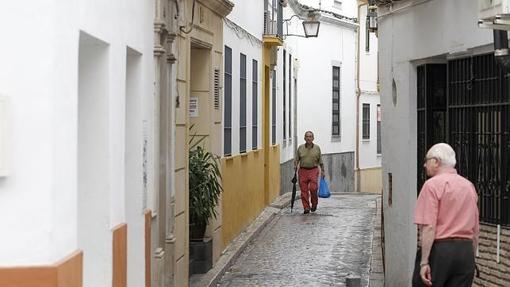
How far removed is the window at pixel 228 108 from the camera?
50.4ft

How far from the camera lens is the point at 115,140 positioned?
7379mm

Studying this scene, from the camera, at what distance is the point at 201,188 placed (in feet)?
42.2

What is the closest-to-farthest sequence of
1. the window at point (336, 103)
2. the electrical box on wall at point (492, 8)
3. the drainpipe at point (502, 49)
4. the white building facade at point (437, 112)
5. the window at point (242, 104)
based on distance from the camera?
the electrical box on wall at point (492, 8) → the drainpipe at point (502, 49) → the white building facade at point (437, 112) → the window at point (242, 104) → the window at point (336, 103)

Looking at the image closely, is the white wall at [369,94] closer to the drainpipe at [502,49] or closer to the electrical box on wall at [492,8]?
the drainpipe at [502,49]

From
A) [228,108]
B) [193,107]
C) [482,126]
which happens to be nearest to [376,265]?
[193,107]

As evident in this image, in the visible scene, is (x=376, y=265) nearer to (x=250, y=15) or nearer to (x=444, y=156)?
(x=444, y=156)

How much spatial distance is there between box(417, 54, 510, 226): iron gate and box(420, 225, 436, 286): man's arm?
950 mm

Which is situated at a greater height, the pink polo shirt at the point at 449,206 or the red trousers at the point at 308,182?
the pink polo shirt at the point at 449,206

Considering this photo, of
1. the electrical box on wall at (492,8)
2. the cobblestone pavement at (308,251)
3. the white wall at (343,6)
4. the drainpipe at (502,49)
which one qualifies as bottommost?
the cobblestone pavement at (308,251)

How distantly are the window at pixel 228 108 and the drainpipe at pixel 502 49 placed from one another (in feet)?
25.9

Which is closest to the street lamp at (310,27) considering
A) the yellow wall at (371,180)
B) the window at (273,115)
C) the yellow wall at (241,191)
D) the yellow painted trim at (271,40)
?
the window at (273,115)

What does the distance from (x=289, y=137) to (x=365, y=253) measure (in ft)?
42.1

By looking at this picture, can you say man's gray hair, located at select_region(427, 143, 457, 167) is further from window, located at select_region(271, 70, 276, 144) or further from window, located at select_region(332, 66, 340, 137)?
window, located at select_region(332, 66, 340, 137)

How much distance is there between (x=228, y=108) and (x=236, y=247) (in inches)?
86.6
